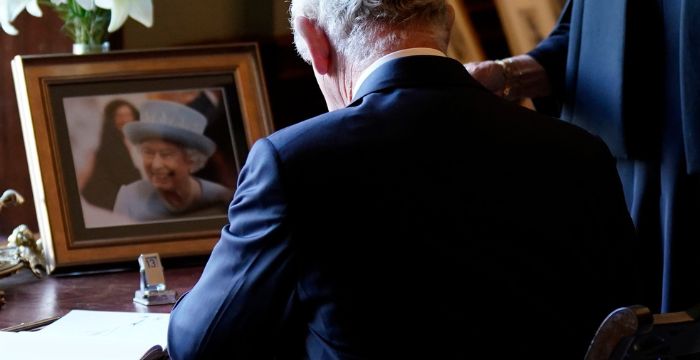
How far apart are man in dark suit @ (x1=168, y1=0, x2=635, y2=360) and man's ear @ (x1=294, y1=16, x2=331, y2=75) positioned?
2 cm

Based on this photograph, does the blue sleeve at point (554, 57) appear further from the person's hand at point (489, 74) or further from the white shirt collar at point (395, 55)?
the white shirt collar at point (395, 55)

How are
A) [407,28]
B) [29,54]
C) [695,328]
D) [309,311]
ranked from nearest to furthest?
[695,328] < [309,311] < [407,28] < [29,54]

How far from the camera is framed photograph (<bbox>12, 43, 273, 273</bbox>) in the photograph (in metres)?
1.94

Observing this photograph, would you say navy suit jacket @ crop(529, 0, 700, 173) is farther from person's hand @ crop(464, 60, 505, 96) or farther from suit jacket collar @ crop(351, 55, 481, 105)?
suit jacket collar @ crop(351, 55, 481, 105)

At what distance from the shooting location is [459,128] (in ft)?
4.04

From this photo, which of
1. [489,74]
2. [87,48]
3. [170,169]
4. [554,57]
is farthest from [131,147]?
[554,57]

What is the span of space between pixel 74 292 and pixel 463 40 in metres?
1.12

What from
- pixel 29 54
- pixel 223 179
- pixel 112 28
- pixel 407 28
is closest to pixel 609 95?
pixel 407 28

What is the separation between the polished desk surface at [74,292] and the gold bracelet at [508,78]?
657 mm

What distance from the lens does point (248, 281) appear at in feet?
3.93

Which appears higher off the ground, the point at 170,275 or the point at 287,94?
the point at 287,94

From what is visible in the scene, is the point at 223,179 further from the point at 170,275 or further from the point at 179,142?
the point at 170,275

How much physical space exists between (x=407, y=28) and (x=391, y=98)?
11 centimetres

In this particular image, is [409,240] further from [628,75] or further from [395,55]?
[628,75]
